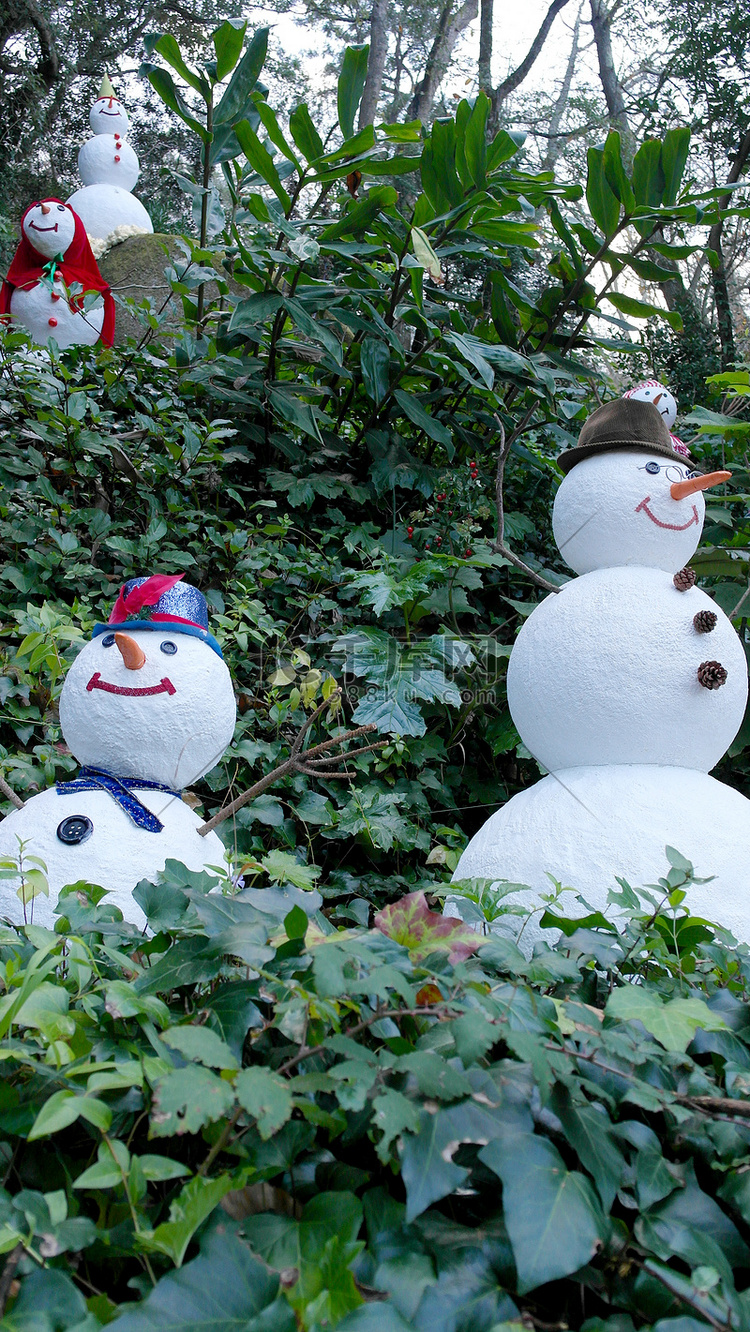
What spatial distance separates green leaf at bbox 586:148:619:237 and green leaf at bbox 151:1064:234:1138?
10.8 feet

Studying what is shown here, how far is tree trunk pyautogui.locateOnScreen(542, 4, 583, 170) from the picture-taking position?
476 inches

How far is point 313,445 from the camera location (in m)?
3.74

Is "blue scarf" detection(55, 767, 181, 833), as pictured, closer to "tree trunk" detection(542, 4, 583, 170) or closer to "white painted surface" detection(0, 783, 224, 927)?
"white painted surface" detection(0, 783, 224, 927)

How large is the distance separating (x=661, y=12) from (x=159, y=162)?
24.7 ft

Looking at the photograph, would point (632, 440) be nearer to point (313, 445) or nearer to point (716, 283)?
point (313, 445)

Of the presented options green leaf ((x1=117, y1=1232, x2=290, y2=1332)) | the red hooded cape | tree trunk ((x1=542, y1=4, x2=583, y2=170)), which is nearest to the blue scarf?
green leaf ((x1=117, y1=1232, x2=290, y2=1332))

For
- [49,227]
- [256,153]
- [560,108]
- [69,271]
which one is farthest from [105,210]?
[560,108]

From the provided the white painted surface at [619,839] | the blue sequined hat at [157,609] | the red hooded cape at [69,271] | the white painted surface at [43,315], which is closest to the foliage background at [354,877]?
the white painted surface at [619,839]

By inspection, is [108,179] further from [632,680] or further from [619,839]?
[619,839]

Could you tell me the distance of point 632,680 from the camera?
2027 mm

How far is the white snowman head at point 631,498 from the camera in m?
2.26

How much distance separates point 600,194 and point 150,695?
2522mm

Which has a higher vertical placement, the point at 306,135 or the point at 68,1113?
the point at 306,135

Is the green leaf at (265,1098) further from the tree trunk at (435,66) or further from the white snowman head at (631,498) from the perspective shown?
the tree trunk at (435,66)
